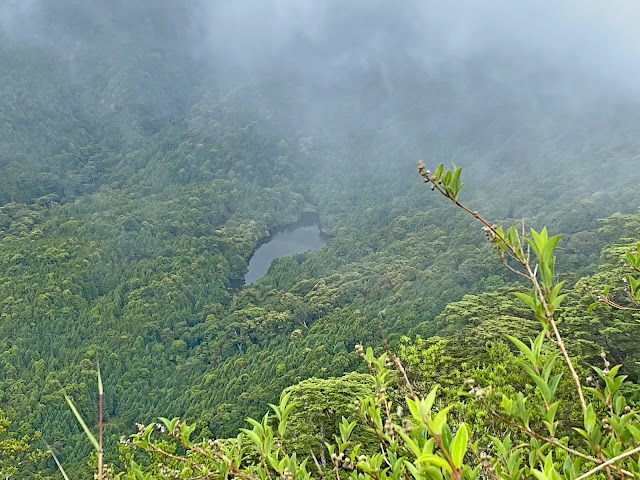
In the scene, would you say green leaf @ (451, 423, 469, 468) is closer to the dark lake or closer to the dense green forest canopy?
the dense green forest canopy

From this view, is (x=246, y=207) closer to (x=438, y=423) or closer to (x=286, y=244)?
(x=286, y=244)

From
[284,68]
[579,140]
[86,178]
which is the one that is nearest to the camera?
[579,140]

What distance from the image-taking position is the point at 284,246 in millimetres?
57312

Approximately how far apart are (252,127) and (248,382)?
6029 cm

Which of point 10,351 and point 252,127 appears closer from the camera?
point 10,351

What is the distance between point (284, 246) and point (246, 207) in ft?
29.9

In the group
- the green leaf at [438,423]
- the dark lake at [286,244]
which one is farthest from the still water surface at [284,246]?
the green leaf at [438,423]

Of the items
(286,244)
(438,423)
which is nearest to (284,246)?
(286,244)

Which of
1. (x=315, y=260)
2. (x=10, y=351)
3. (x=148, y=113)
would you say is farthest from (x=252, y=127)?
(x=10, y=351)

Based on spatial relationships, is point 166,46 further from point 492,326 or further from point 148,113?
point 492,326

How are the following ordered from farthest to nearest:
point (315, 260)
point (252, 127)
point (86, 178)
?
point (252, 127) → point (86, 178) → point (315, 260)

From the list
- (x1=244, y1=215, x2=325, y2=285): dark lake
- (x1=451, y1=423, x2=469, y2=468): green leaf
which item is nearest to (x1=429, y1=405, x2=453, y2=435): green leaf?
(x1=451, y1=423, x2=469, y2=468): green leaf

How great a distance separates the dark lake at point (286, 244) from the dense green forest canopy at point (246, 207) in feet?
4.94

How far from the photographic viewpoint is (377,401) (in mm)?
1738
